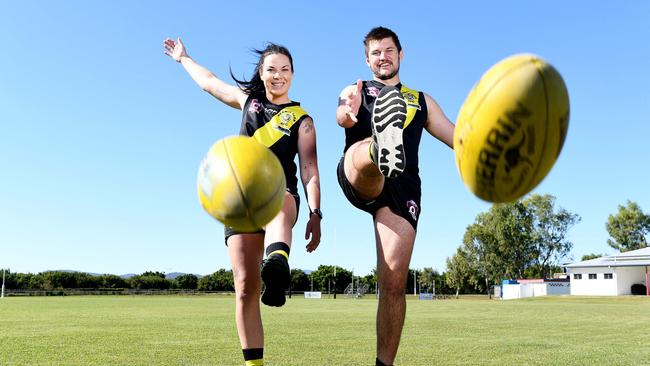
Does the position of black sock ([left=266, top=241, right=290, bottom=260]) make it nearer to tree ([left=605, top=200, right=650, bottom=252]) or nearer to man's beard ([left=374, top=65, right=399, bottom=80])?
man's beard ([left=374, top=65, right=399, bottom=80])

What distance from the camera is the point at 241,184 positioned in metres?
3.41

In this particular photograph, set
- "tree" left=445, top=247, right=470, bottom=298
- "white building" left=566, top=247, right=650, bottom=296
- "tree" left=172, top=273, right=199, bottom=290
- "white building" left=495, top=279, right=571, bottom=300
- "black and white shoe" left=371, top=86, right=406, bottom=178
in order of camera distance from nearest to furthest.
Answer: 1. "black and white shoe" left=371, top=86, right=406, bottom=178
2. "white building" left=566, top=247, right=650, bottom=296
3. "white building" left=495, top=279, right=571, bottom=300
4. "tree" left=445, top=247, right=470, bottom=298
5. "tree" left=172, top=273, right=199, bottom=290

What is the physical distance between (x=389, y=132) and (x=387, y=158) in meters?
0.19

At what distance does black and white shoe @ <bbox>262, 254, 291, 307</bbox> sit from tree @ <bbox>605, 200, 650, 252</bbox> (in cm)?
8248

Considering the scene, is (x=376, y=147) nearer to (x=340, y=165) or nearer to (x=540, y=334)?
(x=340, y=165)

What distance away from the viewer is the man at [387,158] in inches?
164

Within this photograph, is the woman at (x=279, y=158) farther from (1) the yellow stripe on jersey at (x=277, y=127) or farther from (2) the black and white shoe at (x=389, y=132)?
(2) the black and white shoe at (x=389, y=132)

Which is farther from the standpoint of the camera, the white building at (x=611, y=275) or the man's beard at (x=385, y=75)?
the white building at (x=611, y=275)

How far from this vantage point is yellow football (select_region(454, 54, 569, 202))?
2.97 meters

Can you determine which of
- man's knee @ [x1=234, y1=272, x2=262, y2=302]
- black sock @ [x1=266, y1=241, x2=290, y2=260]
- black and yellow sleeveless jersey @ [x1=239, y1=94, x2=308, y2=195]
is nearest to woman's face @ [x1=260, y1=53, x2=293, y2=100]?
black and yellow sleeveless jersey @ [x1=239, y1=94, x2=308, y2=195]

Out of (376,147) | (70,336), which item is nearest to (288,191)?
(376,147)

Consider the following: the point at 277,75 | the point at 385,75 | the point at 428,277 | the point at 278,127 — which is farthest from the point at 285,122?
the point at 428,277

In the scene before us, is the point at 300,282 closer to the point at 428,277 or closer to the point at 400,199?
the point at 428,277

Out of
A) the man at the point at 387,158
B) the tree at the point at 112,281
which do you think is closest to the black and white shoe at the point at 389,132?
the man at the point at 387,158
